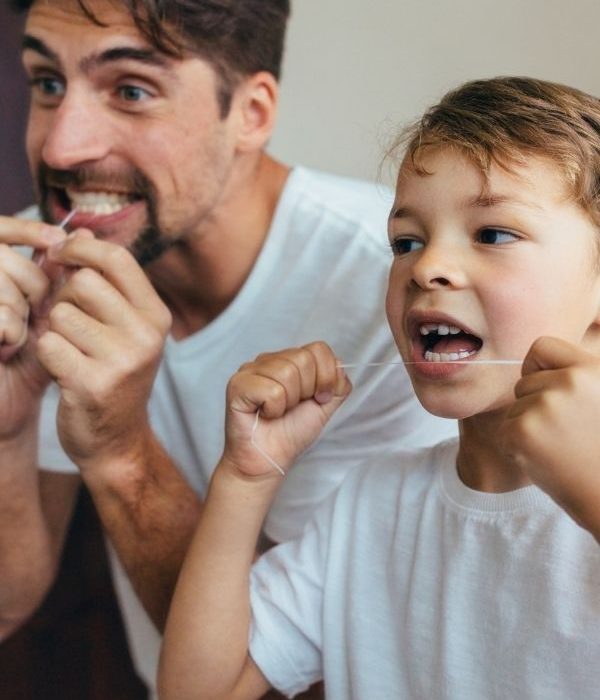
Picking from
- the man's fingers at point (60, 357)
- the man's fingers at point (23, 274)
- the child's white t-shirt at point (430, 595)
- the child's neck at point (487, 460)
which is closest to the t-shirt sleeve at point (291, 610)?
the child's white t-shirt at point (430, 595)

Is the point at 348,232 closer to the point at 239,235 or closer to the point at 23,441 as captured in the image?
the point at 239,235

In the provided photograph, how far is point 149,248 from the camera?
45.0 inches

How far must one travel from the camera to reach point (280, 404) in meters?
0.82

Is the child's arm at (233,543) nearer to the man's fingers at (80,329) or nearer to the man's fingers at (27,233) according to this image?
the man's fingers at (80,329)

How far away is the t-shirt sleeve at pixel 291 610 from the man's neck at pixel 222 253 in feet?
1.36

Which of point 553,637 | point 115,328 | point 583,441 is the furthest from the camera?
point 115,328

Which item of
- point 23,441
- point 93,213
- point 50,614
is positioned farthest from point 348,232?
point 50,614

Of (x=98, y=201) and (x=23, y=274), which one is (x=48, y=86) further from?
(x=23, y=274)

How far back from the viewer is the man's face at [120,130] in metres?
1.09

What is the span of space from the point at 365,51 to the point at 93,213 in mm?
343

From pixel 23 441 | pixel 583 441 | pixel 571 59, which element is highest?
pixel 571 59

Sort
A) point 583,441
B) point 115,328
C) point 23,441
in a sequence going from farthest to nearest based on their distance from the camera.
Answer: point 23,441
point 115,328
point 583,441

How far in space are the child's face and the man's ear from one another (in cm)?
49

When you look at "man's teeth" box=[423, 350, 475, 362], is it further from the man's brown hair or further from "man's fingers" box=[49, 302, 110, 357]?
the man's brown hair
